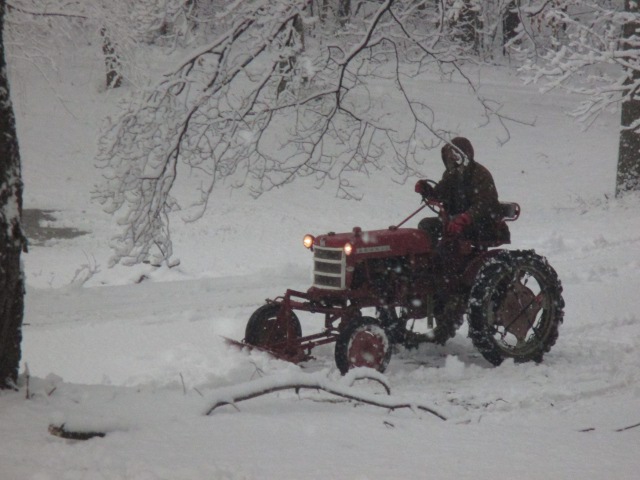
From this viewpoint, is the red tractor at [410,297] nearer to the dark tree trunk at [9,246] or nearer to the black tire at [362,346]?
the black tire at [362,346]

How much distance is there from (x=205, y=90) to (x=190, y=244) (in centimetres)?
788

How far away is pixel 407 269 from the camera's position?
6496 millimetres

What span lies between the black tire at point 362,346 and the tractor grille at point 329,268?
16.2 inches

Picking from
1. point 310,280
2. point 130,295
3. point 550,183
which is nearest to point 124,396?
point 130,295

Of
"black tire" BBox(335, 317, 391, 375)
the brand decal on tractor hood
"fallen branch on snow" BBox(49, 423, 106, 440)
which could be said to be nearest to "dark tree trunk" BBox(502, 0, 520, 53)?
the brand decal on tractor hood

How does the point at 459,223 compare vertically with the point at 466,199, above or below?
below

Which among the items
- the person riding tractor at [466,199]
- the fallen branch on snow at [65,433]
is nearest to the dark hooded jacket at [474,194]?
the person riding tractor at [466,199]

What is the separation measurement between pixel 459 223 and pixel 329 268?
1101 millimetres

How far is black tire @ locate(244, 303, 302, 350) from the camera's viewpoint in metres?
6.30

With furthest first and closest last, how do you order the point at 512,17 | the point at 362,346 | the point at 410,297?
the point at 512,17
the point at 410,297
the point at 362,346

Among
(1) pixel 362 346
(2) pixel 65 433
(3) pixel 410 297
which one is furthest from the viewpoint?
(3) pixel 410 297

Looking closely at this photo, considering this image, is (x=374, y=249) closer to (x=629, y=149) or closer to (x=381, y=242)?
(x=381, y=242)

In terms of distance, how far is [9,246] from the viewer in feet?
11.5

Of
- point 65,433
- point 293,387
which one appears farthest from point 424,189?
Result: point 65,433
